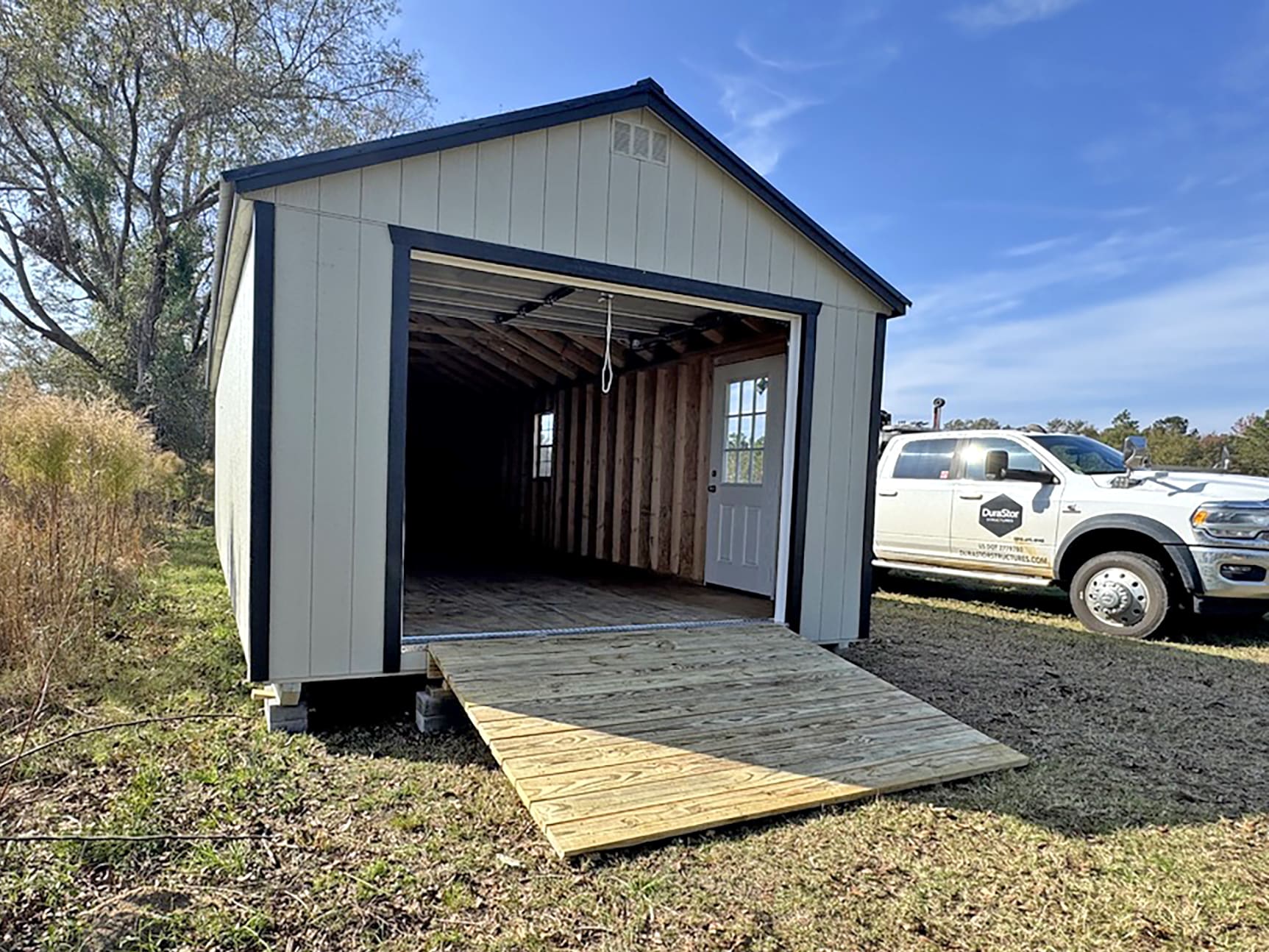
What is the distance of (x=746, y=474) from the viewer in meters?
6.42

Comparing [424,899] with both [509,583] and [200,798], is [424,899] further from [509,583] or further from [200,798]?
[509,583]

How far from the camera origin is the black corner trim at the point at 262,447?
327 centimetres

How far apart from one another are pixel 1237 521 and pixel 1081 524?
1.06 meters

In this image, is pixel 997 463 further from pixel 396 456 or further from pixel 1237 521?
pixel 396 456

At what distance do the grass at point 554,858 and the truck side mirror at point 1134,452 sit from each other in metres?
3.04

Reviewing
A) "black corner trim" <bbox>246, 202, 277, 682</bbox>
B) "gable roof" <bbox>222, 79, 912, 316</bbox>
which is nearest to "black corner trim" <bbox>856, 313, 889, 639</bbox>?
"gable roof" <bbox>222, 79, 912, 316</bbox>

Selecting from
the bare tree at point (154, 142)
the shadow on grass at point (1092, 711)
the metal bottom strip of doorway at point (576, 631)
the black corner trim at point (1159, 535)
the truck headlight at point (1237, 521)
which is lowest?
the shadow on grass at point (1092, 711)

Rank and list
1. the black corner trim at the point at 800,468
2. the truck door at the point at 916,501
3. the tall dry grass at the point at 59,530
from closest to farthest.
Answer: the tall dry grass at the point at 59,530
the black corner trim at the point at 800,468
the truck door at the point at 916,501

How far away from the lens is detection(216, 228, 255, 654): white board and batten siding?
135 inches

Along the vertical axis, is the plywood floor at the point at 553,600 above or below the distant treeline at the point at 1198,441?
below

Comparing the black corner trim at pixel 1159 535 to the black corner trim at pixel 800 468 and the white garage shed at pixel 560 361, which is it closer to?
the white garage shed at pixel 560 361

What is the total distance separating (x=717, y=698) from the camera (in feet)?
11.8

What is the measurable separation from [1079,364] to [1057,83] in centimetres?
1047

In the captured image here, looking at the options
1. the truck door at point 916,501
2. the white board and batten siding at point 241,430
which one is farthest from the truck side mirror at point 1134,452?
the white board and batten siding at point 241,430
